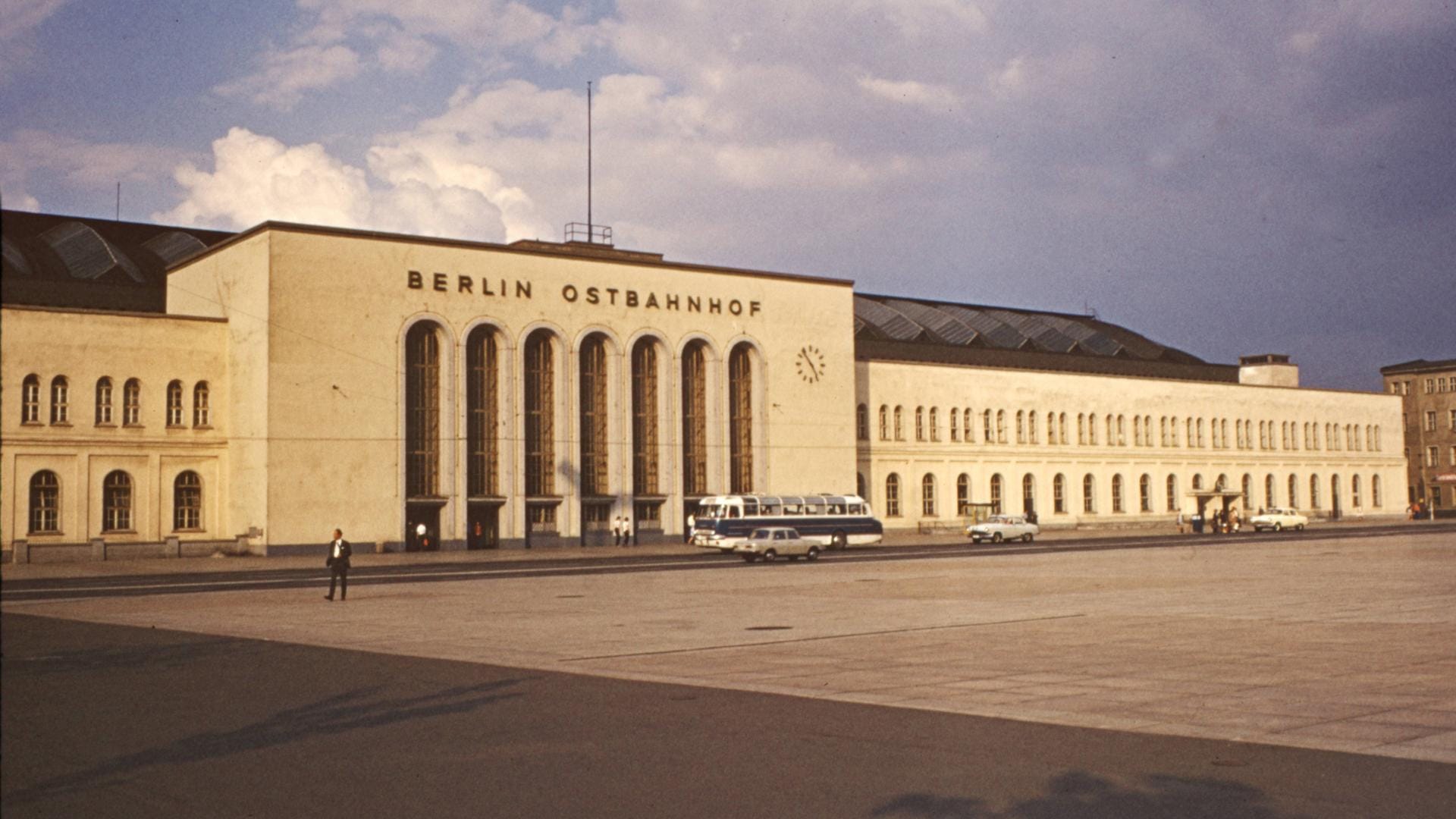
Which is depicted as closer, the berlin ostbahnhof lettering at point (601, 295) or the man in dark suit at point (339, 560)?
the man in dark suit at point (339, 560)

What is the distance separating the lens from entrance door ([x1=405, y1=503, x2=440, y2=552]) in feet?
198

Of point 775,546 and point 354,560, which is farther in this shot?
point 354,560

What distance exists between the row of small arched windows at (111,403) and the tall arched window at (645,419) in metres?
19.9

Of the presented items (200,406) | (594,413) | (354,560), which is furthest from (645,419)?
(200,406)

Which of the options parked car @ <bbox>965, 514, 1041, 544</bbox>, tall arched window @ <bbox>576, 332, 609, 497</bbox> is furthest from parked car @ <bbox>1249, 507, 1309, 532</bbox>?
tall arched window @ <bbox>576, 332, 609, 497</bbox>

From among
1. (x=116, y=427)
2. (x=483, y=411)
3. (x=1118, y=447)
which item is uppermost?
(x=483, y=411)

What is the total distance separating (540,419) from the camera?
213 feet

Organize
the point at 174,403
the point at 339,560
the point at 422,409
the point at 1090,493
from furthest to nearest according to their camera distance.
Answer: the point at 1090,493 → the point at 422,409 → the point at 174,403 → the point at 339,560

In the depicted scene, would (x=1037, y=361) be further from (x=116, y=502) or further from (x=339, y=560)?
(x=339, y=560)

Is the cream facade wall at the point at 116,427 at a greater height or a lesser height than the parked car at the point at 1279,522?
greater

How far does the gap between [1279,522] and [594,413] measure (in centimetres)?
4207

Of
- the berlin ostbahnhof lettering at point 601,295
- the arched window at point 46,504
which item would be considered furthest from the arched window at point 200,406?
the berlin ostbahnhof lettering at point 601,295

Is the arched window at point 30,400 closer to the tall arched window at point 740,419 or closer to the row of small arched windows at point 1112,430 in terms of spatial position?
the tall arched window at point 740,419

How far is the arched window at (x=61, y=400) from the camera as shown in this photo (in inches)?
2159
